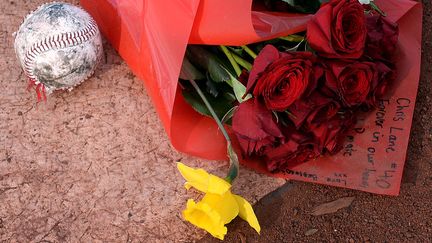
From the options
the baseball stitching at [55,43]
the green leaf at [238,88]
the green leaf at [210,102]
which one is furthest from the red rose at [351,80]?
the baseball stitching at [55,43]

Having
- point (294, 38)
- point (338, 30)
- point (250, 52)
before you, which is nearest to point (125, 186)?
point (250, 52)

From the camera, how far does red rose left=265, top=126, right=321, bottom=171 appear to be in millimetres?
1857

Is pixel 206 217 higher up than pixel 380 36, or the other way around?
pixel 380 36

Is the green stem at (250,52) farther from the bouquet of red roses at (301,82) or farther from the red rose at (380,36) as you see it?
the red rose at (380,36)

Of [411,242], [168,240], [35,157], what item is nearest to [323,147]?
[411,242]

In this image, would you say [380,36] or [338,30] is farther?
[380,36]

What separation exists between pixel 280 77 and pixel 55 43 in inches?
29.2

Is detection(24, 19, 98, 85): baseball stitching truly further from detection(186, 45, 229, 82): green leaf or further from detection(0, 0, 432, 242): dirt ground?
detection(186, 45, 229, 82): green leaf

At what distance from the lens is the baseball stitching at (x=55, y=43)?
1963mm

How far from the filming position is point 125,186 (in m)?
2.00

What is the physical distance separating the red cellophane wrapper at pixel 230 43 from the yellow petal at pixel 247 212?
229mm

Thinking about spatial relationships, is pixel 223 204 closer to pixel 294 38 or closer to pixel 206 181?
pixel 206 181

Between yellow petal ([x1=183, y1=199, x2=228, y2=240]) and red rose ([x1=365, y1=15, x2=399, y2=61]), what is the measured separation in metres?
0.70

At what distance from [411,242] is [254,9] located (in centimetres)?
87
